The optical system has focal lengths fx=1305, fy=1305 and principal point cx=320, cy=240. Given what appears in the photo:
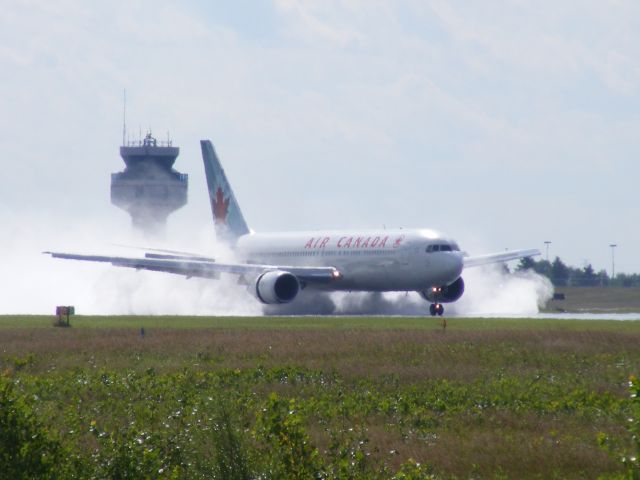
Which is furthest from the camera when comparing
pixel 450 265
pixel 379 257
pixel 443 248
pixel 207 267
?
pixel 207 267

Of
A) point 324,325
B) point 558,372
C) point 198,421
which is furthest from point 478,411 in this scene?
point 324,325

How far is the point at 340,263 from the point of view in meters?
68.2

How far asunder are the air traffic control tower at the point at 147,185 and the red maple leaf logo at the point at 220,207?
8321 centimetres

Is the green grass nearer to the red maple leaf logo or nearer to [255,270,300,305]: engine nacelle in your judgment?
[255,270,300,305]: engine nacelle

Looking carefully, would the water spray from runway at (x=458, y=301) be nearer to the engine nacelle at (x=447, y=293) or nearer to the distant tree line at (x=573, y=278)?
the engine nacelle at (x=447, y=293)

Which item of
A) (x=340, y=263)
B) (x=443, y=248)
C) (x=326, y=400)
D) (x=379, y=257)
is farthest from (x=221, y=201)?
(x=326, y=400)

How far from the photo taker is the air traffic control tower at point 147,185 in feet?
539

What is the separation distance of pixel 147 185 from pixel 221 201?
276 ft

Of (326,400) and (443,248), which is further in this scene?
(443,248)

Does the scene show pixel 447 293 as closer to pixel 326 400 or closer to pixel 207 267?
pixel 207 267

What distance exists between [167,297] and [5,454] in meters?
60.9

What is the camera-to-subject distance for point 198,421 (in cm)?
2122

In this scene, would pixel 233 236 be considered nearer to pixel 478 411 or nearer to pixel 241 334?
pixel 241 334

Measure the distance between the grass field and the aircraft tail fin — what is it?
3427cm
